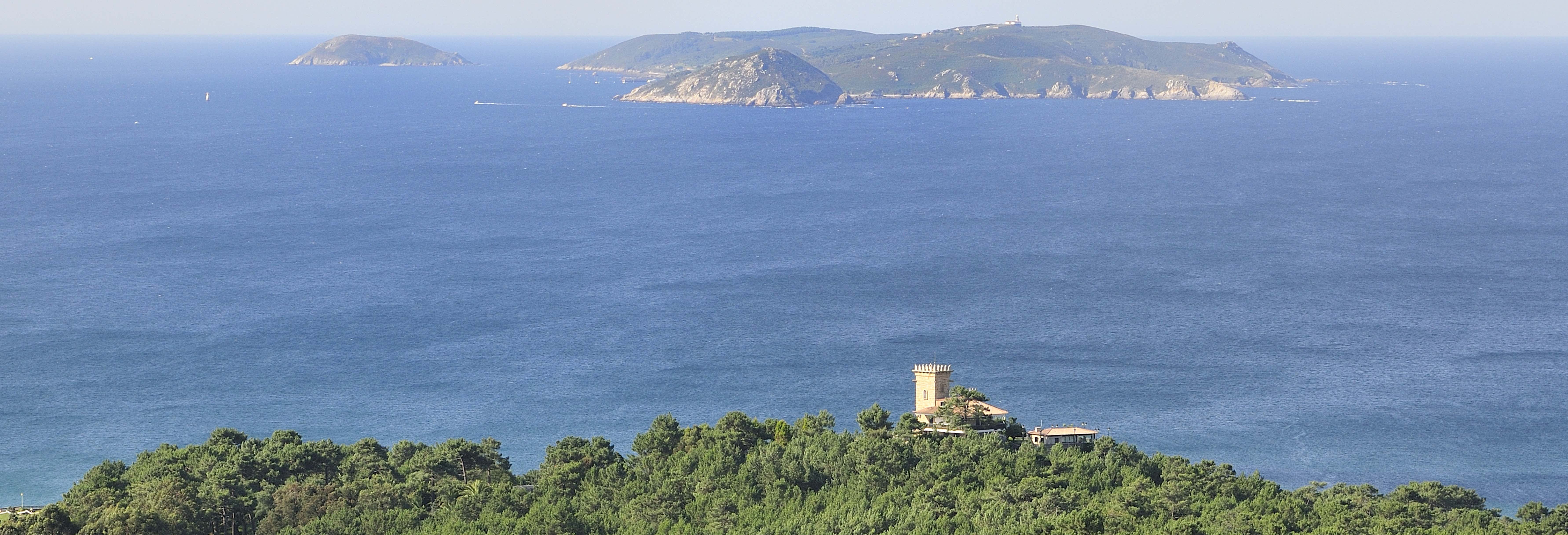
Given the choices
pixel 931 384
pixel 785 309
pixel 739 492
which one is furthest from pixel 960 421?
pixel 785 309

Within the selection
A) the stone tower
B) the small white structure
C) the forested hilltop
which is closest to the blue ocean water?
the small white structure

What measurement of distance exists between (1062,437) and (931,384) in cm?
596

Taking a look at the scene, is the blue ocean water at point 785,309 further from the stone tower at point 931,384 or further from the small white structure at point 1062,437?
the stone tower at point 931,384

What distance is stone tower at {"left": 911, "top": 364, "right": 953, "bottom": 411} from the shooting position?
214 ft

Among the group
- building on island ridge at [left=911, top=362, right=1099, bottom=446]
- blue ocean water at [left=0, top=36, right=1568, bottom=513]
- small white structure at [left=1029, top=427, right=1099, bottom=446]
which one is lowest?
blue ocean water at [left=0, top=36, right=1568, bottom=513]

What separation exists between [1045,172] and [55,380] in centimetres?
11306

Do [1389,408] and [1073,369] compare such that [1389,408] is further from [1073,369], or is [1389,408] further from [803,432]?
[803,432]

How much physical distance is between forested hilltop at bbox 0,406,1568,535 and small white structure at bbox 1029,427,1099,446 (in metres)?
1.54

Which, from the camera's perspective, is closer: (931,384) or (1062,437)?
(1062,437)

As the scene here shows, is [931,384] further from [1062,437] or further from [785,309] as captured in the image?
[785,309]

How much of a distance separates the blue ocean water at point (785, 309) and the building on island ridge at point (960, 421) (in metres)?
11.0

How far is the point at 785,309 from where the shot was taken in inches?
3967

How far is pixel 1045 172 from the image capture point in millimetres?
171875

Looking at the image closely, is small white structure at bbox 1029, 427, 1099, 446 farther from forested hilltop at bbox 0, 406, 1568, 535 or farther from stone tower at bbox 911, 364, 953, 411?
stone tower at bbox 911, 364, 953, 411
